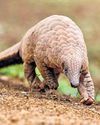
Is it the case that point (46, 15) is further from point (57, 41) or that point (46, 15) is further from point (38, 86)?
point (57, 41)

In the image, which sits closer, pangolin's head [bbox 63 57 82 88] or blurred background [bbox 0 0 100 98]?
pangolin's head [bbox 63 57 82 88]

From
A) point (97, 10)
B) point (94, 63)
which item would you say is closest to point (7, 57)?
point (94, 63)

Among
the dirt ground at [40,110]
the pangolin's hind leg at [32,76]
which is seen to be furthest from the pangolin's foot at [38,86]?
the dirt ground at [40,110]

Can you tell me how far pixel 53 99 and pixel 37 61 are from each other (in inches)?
32.3

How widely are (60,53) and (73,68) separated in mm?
449

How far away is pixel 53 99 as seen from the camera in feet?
29.5

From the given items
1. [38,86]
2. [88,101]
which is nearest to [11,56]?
[38,86]

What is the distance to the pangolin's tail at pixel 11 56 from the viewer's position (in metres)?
10.9

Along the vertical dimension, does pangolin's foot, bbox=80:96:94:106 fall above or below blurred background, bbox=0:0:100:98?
below

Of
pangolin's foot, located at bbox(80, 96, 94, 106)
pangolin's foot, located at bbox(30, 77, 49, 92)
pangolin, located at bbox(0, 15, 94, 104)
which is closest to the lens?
pangolin, located at bbox(0, 15, 94, 104)

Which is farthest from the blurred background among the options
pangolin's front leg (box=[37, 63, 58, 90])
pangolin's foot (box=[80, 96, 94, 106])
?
pangolin's foot (box=[80, 96, 94, 106])

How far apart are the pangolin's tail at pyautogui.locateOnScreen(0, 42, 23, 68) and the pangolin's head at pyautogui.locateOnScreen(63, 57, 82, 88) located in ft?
7.84

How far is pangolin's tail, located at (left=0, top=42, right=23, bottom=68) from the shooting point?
35.8 feet

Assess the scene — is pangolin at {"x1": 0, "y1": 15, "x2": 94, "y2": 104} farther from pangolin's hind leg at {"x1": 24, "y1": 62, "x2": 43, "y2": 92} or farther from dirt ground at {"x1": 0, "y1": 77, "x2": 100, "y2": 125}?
dirt ground at {"x1": 0, "y1": 77, "x2": 100, "y2": 125}
